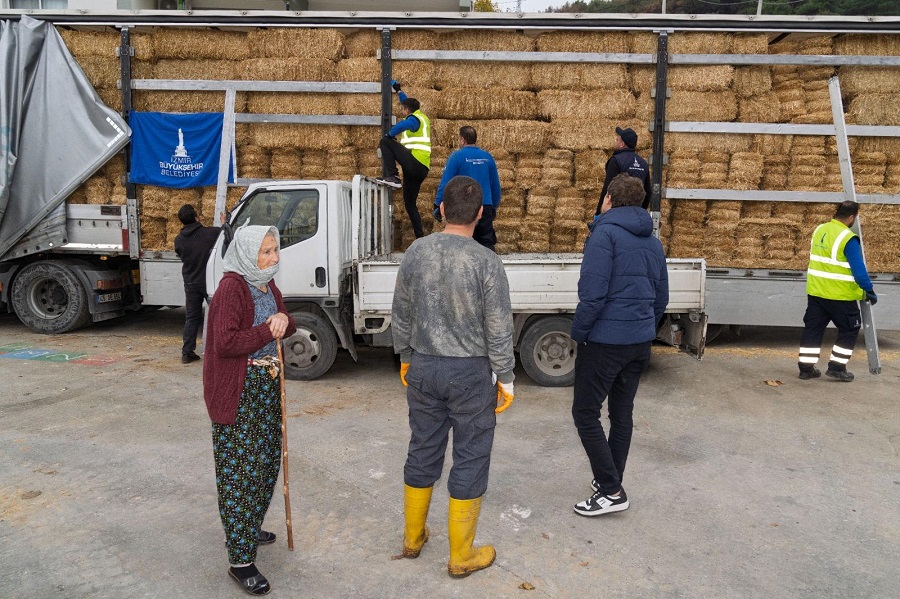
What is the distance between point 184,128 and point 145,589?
7423mm

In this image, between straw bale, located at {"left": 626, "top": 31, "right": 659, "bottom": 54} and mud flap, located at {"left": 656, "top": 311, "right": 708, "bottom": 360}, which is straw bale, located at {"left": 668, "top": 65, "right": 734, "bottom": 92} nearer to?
straw bale, located at {"left": 626, "top": 31, "right": 659, "bottom": 54}

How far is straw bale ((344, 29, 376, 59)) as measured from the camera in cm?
955

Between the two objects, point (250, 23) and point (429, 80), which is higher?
point (250, 23)

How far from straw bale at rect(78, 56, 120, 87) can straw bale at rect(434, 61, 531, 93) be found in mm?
4423

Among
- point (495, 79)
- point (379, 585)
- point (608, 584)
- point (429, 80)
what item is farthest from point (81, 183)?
point (608, 584)

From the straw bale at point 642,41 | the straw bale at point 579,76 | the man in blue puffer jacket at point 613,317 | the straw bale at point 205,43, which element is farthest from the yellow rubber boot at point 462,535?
the straw bale at point 205,43

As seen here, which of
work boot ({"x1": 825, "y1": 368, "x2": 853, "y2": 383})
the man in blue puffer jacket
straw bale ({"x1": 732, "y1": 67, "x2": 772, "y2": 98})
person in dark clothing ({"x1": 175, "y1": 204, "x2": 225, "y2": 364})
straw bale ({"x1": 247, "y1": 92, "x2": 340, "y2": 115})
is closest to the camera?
the man in blue puffer jacket

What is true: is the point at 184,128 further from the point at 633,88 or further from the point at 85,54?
the point at 633,88

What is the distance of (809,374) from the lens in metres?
8.07

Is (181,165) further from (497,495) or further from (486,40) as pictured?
(497,495)

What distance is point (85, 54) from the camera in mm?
9867

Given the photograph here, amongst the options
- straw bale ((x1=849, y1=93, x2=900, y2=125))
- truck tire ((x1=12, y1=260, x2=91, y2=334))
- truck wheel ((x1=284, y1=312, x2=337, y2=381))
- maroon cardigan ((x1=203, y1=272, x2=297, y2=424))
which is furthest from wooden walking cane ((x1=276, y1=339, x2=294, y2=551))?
straw bale ((x1=849, y1=93, x2=900, y2=125))

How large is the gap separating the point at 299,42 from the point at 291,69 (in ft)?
1.22

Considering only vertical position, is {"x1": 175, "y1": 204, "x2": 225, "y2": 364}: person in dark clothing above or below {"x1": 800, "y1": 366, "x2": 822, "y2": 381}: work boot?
above
